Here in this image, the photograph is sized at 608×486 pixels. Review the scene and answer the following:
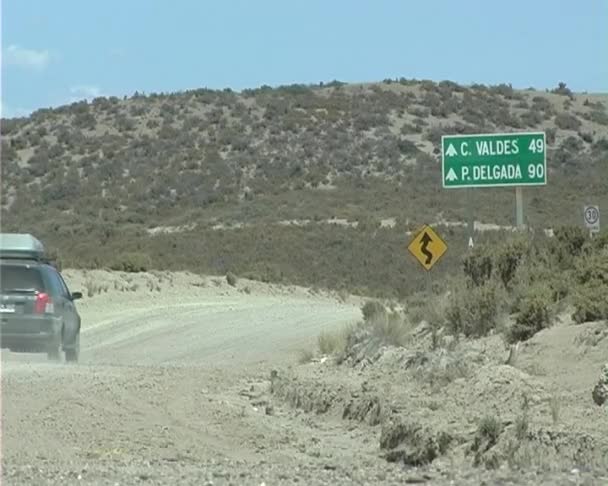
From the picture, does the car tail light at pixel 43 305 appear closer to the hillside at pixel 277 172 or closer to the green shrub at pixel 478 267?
the green shrub at pixel 478 267

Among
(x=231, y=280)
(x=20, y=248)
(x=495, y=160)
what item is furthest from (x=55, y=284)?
(x=231, y=280)

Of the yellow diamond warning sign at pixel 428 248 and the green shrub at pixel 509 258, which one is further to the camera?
the yellow diamond warning sign at pixel 428 248

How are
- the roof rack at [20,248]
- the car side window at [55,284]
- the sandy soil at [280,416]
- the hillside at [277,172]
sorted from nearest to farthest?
1. the sandy soil at [280,416]
2. the car side window at [55,284]
3. the roof rack at [20,248]
4. the hillside at [277,172]

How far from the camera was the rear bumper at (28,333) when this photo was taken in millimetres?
20844

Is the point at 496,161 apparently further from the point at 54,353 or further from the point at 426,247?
the point at 54,353

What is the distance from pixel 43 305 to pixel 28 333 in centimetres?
52

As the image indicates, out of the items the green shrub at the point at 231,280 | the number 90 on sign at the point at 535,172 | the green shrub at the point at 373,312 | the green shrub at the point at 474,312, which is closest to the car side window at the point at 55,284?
the green shrub at the point at 373,312

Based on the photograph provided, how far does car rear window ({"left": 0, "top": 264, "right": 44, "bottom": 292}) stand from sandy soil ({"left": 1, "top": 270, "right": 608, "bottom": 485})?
1256 mm

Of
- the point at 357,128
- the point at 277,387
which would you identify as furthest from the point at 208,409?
the point at 357,128

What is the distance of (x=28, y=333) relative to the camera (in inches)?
826

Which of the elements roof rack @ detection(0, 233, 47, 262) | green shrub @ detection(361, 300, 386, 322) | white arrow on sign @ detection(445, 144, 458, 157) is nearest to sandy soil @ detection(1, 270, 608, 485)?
green shrub @ detection(361, 300, 386, 322)

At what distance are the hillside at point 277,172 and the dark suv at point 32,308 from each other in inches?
972

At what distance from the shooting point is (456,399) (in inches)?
572

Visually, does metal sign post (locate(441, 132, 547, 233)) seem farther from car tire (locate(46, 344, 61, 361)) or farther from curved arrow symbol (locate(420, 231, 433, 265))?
car tire (locate(46, 344, 61, 361))
